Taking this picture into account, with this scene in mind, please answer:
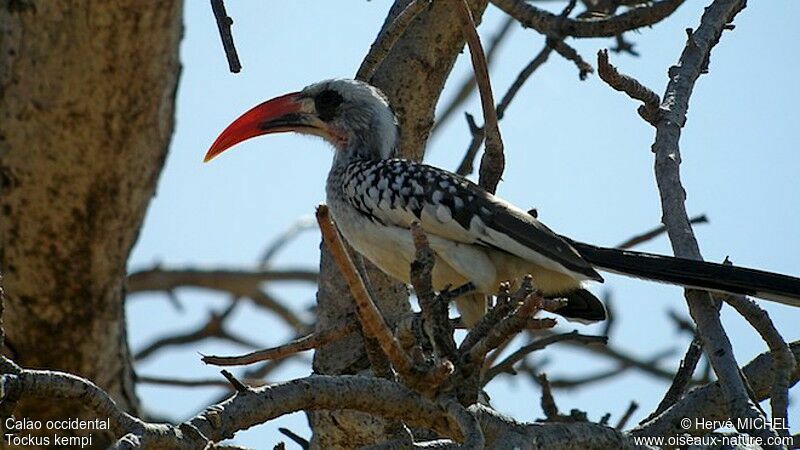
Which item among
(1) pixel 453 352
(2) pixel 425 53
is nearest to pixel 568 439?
(1) pixel 453 352

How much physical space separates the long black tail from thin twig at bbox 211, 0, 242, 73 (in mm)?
1124

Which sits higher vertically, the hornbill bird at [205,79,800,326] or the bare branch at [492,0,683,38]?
the bare branch at [492,0,683,38]

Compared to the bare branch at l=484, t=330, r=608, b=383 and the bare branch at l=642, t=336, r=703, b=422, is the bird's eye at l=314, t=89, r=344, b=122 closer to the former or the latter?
the bare branch at l=484, t=330, r=608, b=383

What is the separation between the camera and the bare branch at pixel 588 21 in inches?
170

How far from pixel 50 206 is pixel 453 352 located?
195 centimetres

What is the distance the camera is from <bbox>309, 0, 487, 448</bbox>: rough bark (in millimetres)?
4074

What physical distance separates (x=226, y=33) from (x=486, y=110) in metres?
0.72

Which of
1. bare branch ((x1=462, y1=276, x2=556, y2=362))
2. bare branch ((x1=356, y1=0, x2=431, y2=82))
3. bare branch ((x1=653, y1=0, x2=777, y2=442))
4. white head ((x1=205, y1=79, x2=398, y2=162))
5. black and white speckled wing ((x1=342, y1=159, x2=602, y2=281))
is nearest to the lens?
bare branch ((x1=462, y1=276, x2=556, y2=362))

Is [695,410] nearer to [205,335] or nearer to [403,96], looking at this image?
[403,96]

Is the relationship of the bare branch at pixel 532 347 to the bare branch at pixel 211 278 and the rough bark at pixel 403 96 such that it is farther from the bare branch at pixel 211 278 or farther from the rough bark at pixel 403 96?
the bare branch at pixel 211 278

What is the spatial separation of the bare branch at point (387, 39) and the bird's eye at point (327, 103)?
2.43ft

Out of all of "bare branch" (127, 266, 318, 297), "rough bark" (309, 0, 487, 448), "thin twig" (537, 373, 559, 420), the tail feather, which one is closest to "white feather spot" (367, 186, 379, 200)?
"rough bark" (309, 0, 487, 448)

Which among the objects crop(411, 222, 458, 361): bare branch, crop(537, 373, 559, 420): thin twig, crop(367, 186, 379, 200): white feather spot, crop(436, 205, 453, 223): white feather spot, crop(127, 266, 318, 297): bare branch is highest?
crop(127, 266, 318, 297): bare branch

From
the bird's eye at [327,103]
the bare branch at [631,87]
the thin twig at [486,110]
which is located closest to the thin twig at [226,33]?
the thin twig at [486,110]
